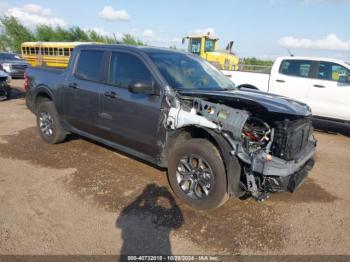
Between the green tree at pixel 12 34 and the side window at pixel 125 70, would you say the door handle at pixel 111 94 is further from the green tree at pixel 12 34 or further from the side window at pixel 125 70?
the green tree at pixel 12 34

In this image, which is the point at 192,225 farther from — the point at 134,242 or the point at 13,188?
the point at 13,188

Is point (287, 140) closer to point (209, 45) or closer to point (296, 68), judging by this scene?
point (296, 68)

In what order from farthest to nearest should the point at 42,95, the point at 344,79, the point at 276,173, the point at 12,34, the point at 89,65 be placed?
the point at 12,34
the point at 344,79
the point at 42,95
the point at 89,65
the point at 276,173

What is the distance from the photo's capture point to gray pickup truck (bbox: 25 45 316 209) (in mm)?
3574

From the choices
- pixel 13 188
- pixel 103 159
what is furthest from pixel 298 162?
pixel 13 188

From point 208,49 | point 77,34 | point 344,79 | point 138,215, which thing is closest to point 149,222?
point 138,215

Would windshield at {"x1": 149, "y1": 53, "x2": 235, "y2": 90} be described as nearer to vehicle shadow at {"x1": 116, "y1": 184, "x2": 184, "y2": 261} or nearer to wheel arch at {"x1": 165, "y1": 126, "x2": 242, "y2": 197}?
wheel arch at {"x1": 165, "y1": 126, "x2": 242, "y2": 197}

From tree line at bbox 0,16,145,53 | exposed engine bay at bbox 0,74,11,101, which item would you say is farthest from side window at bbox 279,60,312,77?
tree line at bbox 0,16,145,53

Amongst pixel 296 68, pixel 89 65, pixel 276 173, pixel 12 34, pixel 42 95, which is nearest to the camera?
pixel 276 173

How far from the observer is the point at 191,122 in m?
3.82

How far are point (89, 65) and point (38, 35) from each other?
52.8 meters

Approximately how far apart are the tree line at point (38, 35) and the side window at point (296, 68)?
43239mm

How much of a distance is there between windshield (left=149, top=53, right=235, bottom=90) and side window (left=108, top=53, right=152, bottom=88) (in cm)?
21

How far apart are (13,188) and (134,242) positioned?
216cm
